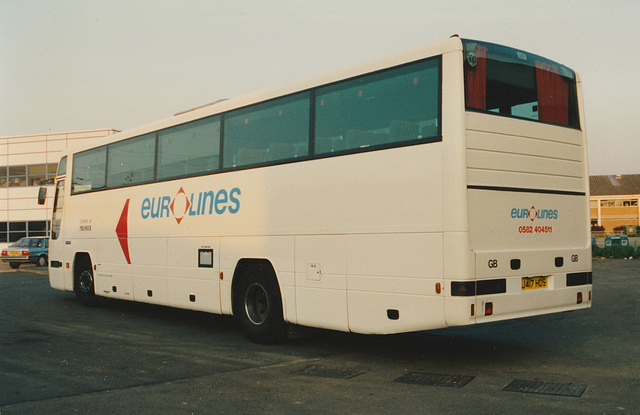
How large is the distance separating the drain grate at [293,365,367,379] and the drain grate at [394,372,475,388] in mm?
597

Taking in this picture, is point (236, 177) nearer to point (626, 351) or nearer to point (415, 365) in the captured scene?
point (415, 365)

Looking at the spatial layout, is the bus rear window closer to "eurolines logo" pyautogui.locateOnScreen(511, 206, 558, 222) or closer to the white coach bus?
the white coach bus

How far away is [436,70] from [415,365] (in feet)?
11.9

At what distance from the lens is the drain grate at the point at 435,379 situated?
6832mm

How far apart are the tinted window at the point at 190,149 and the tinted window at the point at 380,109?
105 inches

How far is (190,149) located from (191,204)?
101 cm

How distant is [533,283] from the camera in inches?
309

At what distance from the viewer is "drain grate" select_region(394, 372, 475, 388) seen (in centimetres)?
683

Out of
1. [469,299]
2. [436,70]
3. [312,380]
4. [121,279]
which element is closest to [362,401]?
[312,380]

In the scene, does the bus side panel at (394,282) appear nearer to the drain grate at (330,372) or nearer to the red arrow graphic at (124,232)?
the drain grate at (330,372)

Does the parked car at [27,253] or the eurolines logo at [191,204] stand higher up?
the eurolines logo at [191,204]

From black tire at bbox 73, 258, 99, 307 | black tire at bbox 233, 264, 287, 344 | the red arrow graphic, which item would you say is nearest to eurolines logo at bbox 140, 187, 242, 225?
the red arrow graphic

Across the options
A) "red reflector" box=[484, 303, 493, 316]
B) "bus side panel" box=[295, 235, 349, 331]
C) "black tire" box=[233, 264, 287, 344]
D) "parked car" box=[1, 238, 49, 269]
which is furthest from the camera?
"parked car" box=[1, 238, 49, 269]

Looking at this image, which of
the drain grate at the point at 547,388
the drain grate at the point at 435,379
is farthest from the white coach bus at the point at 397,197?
the drain grate at the point at 547,388
